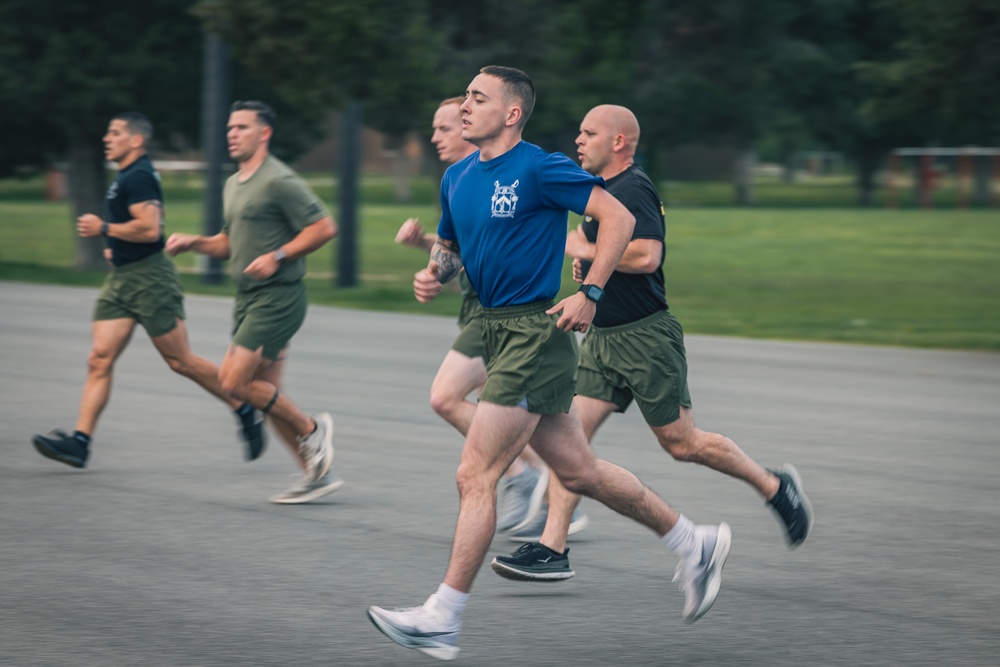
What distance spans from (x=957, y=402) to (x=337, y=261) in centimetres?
1194

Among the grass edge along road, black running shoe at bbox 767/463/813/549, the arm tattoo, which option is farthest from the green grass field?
the arm tattoo

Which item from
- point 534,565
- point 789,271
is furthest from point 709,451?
point 789,271

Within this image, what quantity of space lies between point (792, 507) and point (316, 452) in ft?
7.91

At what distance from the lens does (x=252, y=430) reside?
854cm

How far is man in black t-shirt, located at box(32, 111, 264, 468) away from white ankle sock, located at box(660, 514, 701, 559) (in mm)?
3318

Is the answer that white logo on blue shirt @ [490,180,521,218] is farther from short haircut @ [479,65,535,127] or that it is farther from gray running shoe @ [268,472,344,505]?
gray running shoe @ [268,472,344,505]

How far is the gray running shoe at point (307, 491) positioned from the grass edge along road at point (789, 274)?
9325mm

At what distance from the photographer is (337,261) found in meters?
22.2

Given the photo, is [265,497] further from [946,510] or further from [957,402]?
[957,402]

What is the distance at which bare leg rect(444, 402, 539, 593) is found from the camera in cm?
Result: 519

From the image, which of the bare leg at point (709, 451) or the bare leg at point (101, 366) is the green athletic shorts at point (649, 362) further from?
the bare leg at point (101, 366)

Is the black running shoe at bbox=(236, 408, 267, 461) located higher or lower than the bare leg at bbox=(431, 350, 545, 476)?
lower

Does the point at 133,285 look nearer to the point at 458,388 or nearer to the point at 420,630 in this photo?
the point at 458,388

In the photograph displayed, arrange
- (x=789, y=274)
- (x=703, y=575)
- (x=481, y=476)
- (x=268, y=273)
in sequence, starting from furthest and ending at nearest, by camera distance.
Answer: (x=789, y=274), (x=268, y=273), (x=703, y=575), (x=481, y=476)
